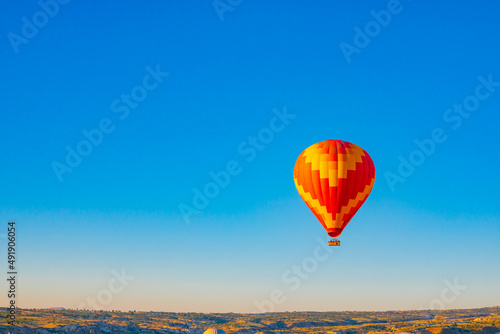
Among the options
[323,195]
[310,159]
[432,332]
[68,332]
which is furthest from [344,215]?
[432,332]

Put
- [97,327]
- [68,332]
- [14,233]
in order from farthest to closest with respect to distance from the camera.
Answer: [97,327] → [68,332] → [14,233]

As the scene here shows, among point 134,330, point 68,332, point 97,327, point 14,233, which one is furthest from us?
point 134,330

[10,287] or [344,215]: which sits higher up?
[344,215]

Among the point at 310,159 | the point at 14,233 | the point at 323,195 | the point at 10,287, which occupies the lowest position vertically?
the point at 10,287

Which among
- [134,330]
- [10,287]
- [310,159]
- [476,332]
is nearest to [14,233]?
[10,287]

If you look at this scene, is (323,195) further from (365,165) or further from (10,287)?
(10,287)

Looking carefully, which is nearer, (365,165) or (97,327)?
(365,165)
